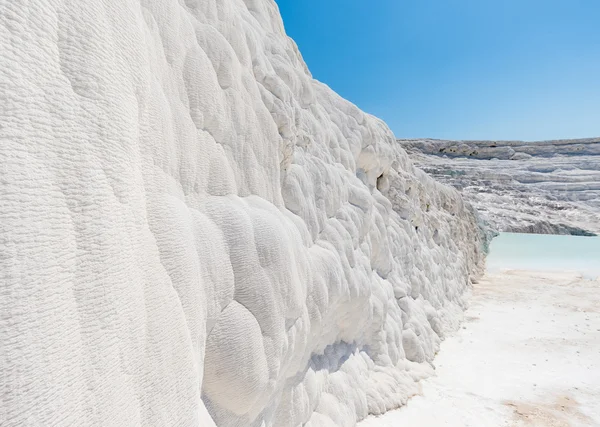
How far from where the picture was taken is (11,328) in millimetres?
533

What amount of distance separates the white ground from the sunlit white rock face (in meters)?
0.34

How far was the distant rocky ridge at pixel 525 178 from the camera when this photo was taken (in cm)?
1648

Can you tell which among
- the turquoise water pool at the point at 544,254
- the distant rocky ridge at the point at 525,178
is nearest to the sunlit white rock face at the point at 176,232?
the turquoise water pool at the point at 544,254

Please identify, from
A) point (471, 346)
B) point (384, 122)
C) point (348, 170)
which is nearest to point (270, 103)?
point (348, 170)

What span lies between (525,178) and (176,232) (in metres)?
23.6

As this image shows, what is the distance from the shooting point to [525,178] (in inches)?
832

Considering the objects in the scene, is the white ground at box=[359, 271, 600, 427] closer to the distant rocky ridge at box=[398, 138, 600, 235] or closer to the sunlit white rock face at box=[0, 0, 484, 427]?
the sunlit white rock face at box=[0, 0, 484, 427]

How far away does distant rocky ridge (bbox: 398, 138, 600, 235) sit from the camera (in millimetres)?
16484

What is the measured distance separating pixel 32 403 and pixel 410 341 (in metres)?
3.52

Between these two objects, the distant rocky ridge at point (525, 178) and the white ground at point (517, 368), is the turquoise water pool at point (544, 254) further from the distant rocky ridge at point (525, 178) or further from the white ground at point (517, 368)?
the white ground at point (517, 368)

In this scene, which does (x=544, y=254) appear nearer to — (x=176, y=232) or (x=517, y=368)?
(x=517, y=368)

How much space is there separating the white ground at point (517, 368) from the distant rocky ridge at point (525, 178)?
10.5 meters

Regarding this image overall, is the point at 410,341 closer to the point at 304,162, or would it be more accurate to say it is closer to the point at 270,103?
the point at 304,162

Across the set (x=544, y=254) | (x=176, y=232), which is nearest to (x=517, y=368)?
(x=176, y=232)
